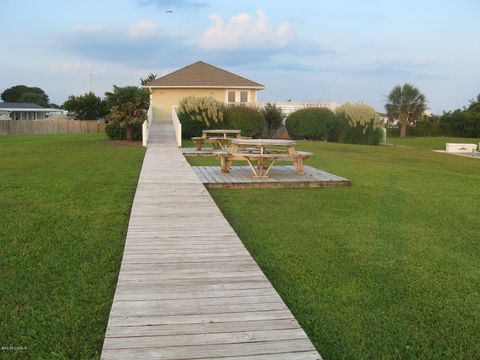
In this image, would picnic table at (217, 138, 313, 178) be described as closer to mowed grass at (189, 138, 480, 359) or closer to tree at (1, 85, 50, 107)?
mowed grass at (189, 138, 480, 359)

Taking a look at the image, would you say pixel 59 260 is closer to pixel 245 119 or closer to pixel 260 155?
pixel 260 155

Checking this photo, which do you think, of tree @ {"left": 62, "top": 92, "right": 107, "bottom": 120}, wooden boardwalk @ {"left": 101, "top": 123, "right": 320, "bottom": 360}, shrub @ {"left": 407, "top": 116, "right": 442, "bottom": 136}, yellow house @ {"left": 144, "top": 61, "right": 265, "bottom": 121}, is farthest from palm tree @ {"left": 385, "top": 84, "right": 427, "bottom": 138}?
wooden boardwalk @ {"left": 101, "top": 123, "right": 320, "bottom": 360}

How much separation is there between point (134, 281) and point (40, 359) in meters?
1.18

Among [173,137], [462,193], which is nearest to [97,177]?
[462,193]

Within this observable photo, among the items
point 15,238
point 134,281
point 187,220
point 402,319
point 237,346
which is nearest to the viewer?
point 237,346

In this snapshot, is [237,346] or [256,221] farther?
[256,221]

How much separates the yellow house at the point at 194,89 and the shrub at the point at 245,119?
6929 millimetres

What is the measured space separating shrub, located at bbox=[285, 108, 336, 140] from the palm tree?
66.2 ft

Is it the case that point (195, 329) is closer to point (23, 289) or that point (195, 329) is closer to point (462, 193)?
point (23, 289)

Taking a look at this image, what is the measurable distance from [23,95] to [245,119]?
8782 cm

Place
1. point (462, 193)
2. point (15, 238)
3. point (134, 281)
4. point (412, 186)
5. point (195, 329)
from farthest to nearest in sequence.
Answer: point (412, 186) → point (462, 193) → point (15, 238) → point (134, 281) → point (195, 329)

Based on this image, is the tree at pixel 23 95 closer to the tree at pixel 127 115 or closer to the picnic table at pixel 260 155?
the tree at pixel 127 115

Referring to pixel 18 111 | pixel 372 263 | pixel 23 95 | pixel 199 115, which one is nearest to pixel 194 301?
pixel 372 263

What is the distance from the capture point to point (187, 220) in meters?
6.45
